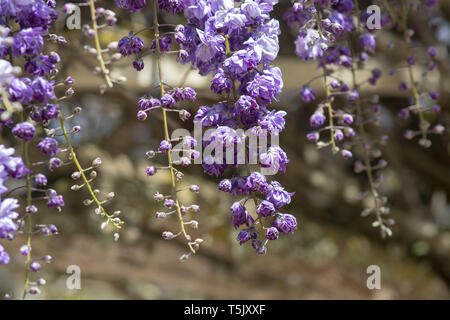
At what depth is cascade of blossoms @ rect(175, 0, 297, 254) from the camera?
0.69m

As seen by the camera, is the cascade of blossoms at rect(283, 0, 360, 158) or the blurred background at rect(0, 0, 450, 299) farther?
the blurred background at rect(0, 0, 450, 299)

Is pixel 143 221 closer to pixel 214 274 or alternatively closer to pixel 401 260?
pixel 214 274

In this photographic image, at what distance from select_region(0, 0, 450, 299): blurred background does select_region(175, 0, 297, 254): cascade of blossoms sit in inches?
49.8

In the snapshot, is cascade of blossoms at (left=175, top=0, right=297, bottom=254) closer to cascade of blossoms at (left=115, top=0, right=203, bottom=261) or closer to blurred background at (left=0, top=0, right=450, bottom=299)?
cascade of blossoms at (left=115, top=0, right=203, bottom=261)

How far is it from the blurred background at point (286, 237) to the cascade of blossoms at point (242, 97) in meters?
1.27

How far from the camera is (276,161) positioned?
0.71 meters

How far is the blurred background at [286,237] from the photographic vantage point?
2051 mm

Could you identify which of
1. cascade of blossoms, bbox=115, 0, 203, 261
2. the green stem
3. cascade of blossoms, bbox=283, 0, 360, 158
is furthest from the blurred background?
the green stem

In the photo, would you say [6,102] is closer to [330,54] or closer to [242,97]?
[242,97]

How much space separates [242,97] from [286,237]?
1714mm

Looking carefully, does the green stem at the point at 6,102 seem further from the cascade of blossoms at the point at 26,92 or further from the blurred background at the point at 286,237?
the blurred background at the point at 286,237

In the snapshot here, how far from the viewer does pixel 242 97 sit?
682 mm

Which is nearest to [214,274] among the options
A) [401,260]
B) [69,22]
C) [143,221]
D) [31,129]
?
[143,221]
